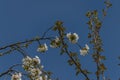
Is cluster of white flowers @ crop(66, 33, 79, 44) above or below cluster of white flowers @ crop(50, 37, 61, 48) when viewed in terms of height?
above

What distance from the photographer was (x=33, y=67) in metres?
6.82

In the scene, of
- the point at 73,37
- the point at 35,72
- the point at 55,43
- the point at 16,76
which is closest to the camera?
the point at 35,72

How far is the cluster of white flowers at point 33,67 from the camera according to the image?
6.63 meters

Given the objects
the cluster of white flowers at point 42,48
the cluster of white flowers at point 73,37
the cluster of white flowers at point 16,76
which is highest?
the cluster of white flowers at point 73,37

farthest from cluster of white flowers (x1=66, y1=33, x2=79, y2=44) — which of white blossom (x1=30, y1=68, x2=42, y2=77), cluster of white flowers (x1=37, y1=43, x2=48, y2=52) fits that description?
white blossom (x1=30, y1=68, x2=42, y2=77)

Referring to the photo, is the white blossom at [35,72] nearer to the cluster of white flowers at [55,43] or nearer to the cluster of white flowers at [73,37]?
the cluster of white flowers at [55,43]

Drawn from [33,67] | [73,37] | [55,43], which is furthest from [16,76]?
[73,37]

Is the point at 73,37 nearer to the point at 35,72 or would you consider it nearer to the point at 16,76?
the point at 35,72

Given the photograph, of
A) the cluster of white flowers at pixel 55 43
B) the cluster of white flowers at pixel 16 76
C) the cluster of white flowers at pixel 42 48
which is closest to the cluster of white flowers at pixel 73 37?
the cluster of white flowers at pixel 55 43

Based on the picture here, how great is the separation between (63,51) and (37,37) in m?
0.62

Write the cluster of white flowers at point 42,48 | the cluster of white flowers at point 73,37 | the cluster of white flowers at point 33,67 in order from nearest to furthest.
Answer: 1. the cluster of white flowers at point 33,67
2. the cluster of white flowers at point 42,48
3. the cluster of white flowers at point 73,37

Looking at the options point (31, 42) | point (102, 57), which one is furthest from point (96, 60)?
point (31, 42)

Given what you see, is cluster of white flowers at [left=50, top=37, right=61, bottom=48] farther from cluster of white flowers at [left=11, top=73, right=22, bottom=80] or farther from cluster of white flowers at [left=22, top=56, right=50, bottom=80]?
cluster of white flowers at [left=11, top=73, right=22, bottom=80]

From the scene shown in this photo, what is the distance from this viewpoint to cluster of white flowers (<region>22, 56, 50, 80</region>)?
6.63m
